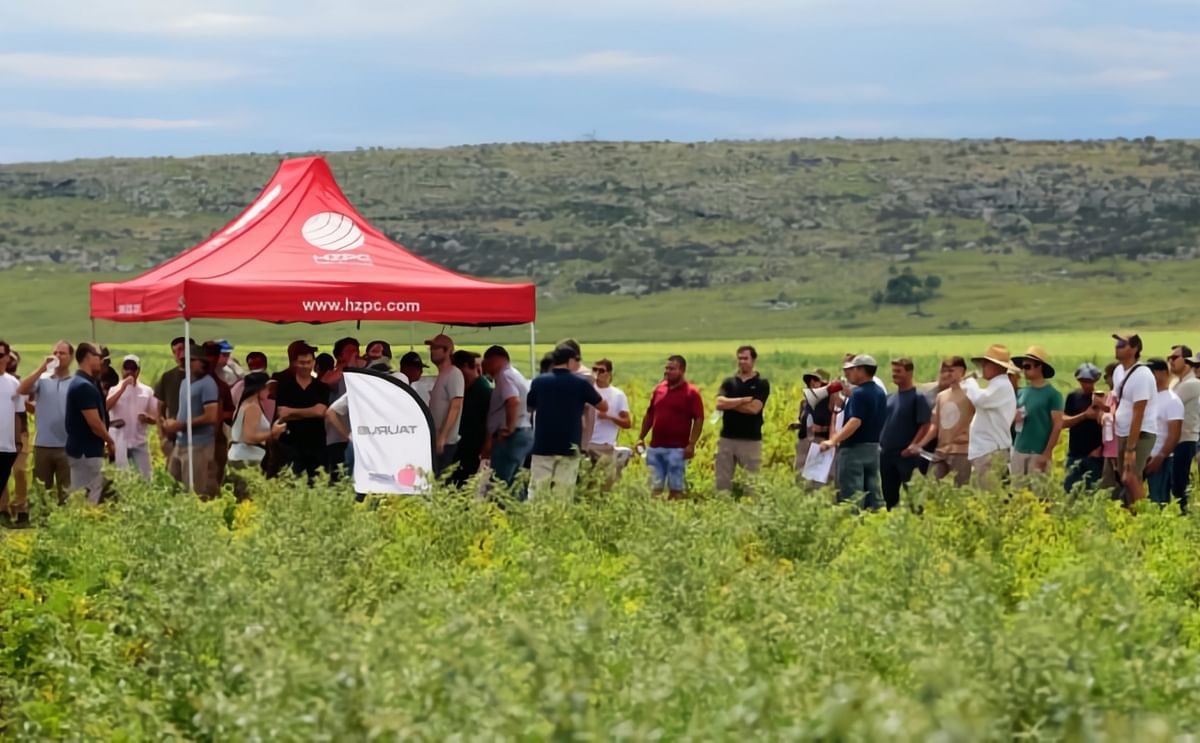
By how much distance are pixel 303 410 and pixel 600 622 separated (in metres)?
10.3

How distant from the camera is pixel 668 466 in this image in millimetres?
17469

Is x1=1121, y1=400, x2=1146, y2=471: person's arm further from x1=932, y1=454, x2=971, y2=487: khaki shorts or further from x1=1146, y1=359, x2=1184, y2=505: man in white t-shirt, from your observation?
x1=932, y1=454, x2=971, y2=487: khaki shorts

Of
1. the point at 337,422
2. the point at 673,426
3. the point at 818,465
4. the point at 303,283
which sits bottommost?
the point at 818,465

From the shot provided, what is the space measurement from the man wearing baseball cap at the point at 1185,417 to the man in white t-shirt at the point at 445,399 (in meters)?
6.05

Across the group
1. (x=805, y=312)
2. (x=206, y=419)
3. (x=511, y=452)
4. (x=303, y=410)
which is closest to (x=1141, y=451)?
(x=511, y=452)

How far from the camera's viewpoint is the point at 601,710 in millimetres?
5727

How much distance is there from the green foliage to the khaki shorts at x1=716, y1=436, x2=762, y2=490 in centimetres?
471

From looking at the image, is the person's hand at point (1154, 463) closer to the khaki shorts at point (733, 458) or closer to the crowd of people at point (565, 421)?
the crowd of people at point (565, 421)

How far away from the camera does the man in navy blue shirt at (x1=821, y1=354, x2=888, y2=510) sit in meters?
15.7

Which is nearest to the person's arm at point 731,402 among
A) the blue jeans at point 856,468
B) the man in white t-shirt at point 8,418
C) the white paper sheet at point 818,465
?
the white paper sheet at point 818,465

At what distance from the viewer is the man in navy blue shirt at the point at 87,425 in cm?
1600

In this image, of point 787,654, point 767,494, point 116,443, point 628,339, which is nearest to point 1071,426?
point 767,494

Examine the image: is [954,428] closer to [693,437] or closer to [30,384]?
[693,437]

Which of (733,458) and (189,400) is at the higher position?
(189,400)
